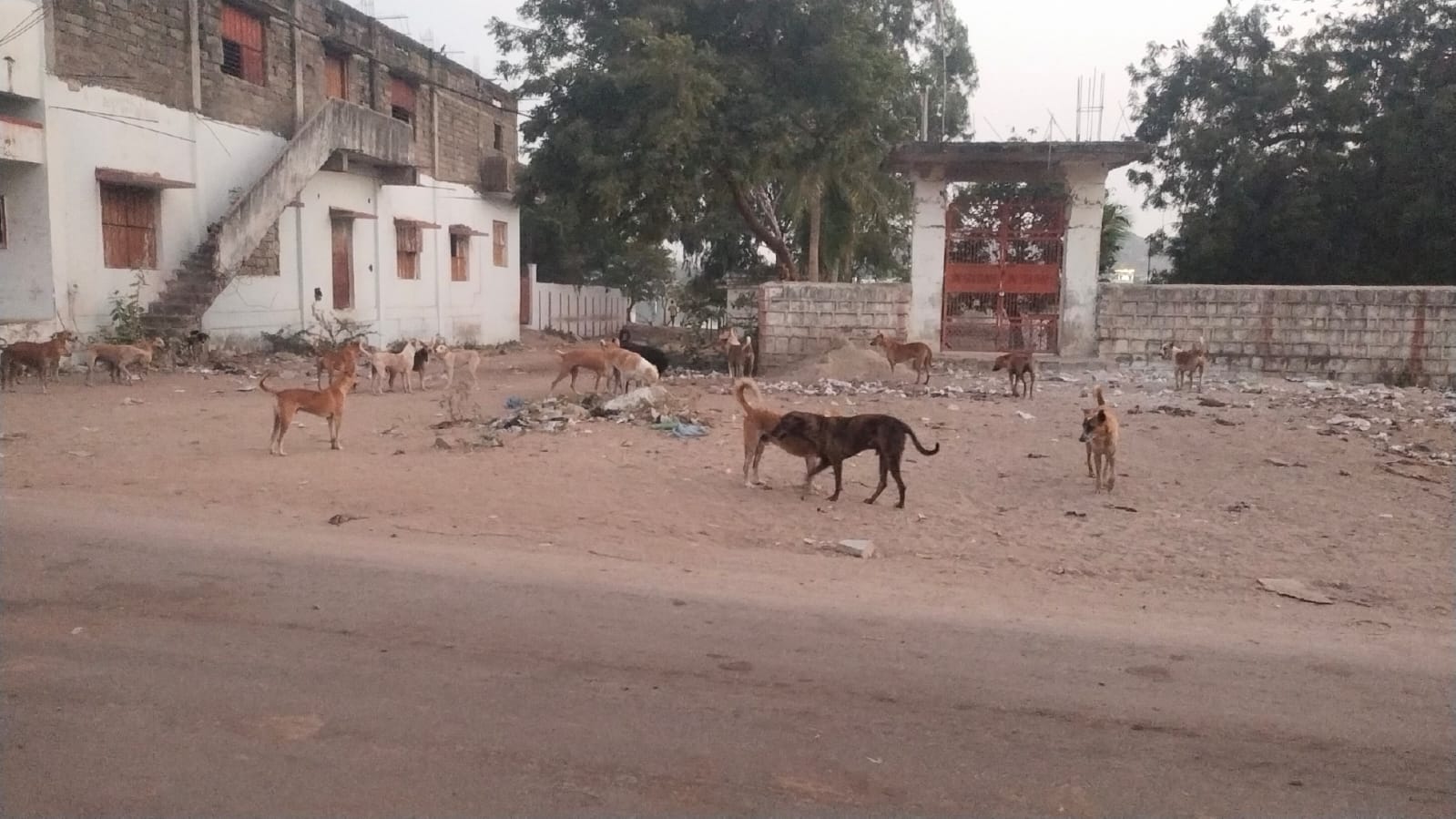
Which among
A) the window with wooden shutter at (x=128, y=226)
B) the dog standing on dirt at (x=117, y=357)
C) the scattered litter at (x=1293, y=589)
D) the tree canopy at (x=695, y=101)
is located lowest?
the scattered litter at (x=1293, y=589)

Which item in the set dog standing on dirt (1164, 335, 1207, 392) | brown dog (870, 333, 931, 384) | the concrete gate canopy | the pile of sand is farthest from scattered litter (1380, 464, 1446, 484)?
the concrete gate canopy

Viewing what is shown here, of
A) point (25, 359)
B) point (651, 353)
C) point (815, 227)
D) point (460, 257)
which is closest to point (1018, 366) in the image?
point (651, 353)

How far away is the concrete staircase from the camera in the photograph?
19359mm

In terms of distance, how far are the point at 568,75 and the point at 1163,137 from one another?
18.3m

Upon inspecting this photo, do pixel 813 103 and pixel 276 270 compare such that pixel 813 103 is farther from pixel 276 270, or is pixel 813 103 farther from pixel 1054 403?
pixel 276 270

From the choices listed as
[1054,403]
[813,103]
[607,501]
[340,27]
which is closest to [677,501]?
[607,501]

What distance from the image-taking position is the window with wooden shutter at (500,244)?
110ft

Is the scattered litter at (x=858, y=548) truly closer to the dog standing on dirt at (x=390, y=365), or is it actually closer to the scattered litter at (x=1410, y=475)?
the scattered litter at (x=1410, y=475)

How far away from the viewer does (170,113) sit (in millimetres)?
19578

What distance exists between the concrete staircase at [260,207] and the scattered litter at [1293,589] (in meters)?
18.3

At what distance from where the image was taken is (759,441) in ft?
30.7

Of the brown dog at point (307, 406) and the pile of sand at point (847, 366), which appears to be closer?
the brown dog at point (307, 406)

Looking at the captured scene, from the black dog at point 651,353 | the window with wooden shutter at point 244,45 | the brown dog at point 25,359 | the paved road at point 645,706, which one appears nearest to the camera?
the paved road at point 645,706

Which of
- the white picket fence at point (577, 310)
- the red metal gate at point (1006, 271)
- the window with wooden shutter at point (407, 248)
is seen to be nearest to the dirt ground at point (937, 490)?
the red metal gate at point (1006, 271)
